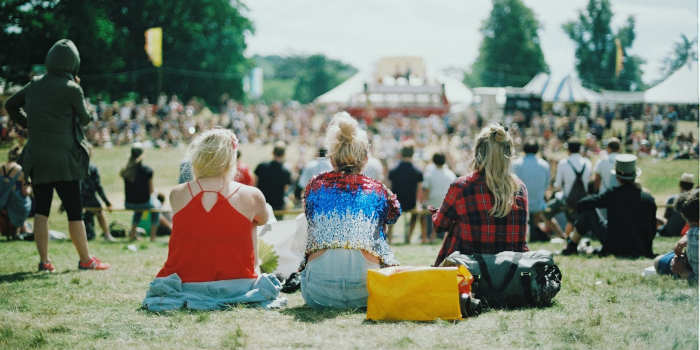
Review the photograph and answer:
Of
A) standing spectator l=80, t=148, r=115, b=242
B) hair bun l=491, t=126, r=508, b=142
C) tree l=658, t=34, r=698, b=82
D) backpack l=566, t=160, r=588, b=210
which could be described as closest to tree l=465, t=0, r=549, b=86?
backpack l=566, t=160, r=588, b=210

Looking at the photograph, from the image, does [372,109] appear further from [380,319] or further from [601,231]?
[380,319]

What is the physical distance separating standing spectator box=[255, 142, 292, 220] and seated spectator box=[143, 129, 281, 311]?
18.0ft

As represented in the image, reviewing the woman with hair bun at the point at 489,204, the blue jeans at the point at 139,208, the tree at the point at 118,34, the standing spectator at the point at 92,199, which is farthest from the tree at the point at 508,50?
the woman with hair bun at the point at 489,204

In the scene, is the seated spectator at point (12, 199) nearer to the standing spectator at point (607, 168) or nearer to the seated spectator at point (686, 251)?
the standing spectator at point (607, 168)

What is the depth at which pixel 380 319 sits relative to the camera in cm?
384

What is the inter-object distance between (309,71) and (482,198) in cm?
9156

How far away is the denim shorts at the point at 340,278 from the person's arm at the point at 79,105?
2592 mm

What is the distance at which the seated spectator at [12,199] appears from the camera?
31.0 ft

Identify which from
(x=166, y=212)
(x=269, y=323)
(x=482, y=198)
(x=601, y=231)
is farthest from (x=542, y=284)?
(x=166, y=212)

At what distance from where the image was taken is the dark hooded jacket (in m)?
5.34

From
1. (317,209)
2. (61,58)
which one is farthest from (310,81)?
(317,209)

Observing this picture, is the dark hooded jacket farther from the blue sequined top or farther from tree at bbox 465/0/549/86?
tree at bbox 465/0/549/86

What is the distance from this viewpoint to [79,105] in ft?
17.8

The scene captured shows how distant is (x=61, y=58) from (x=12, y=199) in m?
5.04
